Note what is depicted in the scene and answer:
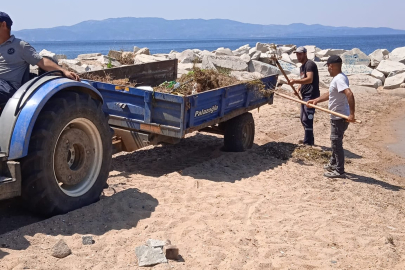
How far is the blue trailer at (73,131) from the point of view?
4.54 m

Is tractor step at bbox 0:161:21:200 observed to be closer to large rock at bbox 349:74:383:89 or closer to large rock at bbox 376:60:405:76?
large rock at bbox 349:74:383:89

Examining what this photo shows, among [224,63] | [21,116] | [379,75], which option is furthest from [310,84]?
[379,75]

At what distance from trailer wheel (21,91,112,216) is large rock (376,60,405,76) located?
57.6 ft

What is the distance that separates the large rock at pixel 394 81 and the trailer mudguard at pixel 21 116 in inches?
661

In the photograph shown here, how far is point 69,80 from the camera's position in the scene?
5.04m

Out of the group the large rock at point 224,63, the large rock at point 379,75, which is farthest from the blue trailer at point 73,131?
the large rock at point 379,75

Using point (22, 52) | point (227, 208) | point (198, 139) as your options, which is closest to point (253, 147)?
point (198, 139)

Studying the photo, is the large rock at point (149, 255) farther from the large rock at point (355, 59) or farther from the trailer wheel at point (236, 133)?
the large rock at point (355, 59)

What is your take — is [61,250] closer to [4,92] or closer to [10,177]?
[10,177]

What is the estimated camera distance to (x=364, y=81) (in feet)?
63.2

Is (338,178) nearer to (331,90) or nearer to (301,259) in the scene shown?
(331,90)

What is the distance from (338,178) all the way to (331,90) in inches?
52.4

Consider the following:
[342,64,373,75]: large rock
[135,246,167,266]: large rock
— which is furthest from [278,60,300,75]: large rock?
[135,246,167,266]: large rock

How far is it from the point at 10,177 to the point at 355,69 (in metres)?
19.1
